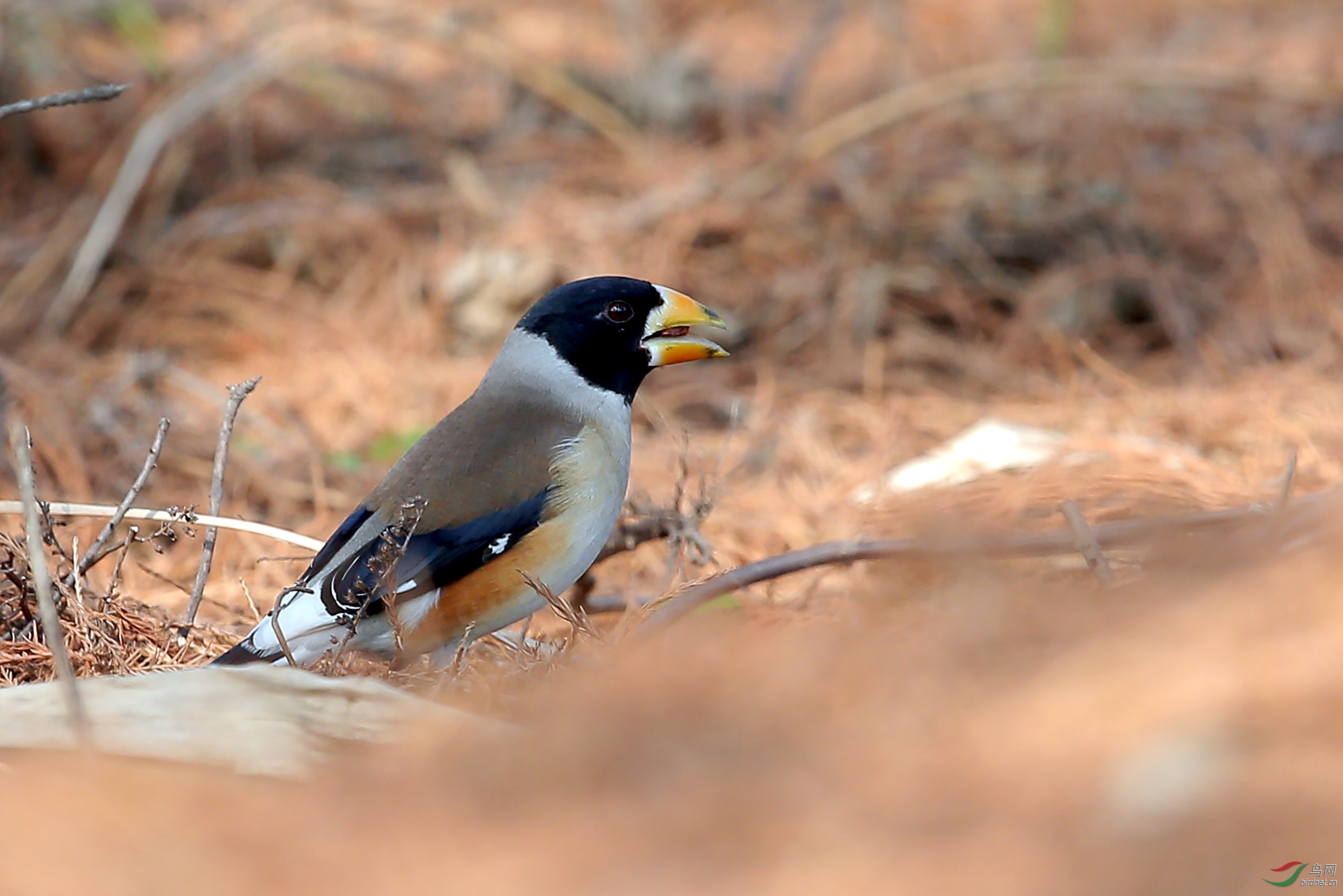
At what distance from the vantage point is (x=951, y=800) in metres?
1.62

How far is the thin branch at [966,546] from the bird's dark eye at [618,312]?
129 cm

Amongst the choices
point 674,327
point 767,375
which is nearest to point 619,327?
point 674,327

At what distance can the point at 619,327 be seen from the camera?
13.7 ft

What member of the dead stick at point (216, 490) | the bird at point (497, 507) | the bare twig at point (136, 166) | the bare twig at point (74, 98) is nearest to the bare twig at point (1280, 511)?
the bird at point (497, 507)

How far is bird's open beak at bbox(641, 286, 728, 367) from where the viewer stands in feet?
13.7

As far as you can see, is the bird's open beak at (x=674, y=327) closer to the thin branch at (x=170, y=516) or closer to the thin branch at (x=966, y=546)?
the thin branch at (x=966, y=546)

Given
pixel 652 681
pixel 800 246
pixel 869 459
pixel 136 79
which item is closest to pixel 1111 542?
pixel 652 681

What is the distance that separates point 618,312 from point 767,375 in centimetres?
262

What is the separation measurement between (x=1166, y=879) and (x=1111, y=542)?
1.46m

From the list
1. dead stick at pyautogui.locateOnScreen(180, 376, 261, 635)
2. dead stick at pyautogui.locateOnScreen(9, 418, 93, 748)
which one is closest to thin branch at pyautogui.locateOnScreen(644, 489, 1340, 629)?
dead stick at pyautogui.locateOnScreen(180, 376, 261, 635)

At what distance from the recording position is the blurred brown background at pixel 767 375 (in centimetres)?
163

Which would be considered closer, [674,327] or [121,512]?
[121,512]

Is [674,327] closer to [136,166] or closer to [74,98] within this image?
[74,98]

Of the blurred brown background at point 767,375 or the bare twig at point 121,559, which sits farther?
the bare twig at point 121,559
